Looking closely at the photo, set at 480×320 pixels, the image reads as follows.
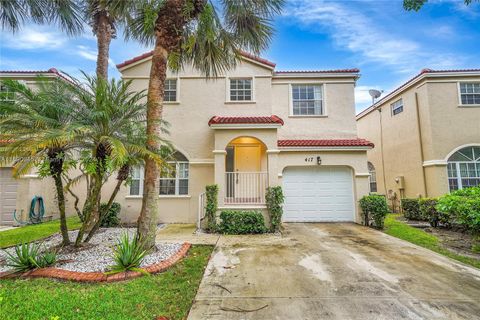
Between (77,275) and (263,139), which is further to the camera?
(263,139)

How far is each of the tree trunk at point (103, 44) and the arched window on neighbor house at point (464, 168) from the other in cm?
1895

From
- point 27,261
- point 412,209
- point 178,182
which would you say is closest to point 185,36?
point 178,182

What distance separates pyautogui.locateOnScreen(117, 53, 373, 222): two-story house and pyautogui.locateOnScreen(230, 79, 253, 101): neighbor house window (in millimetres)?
57

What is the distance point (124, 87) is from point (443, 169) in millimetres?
16618

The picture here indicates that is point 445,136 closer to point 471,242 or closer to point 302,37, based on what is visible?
point 471,242

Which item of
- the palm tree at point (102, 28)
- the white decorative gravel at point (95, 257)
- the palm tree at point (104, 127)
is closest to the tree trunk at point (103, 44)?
the palm tree at point (102, 28)

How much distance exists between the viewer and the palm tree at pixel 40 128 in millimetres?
5188

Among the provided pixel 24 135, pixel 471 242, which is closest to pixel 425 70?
pixel 471 242

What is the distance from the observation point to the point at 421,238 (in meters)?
8.95

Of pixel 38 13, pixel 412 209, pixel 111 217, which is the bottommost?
pixel 111 217

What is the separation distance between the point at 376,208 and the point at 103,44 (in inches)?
565

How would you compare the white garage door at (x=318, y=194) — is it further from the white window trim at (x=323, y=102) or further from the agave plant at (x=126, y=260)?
the agave plant at (x=126, y=260)

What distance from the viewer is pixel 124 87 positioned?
6.59 m

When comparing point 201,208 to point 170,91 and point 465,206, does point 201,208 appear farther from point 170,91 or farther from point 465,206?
point 465,206
